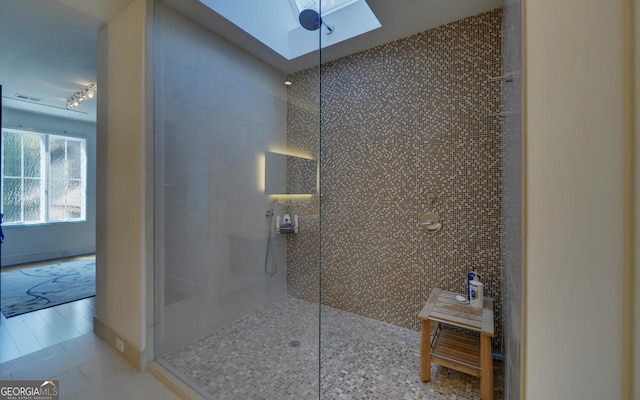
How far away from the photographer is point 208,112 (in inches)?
82.2

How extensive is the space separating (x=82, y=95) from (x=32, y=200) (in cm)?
277

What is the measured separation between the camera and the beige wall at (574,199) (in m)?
0.48

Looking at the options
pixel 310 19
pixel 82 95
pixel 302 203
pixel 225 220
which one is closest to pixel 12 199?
pixel 82 95

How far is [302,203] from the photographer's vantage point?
6.86ft

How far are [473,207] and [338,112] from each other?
1615mm

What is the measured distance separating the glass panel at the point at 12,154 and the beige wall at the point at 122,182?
4078 mm

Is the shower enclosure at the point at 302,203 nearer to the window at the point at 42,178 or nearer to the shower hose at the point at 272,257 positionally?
the shower hose at the point at 272,257

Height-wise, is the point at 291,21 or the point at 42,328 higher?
the point at 291,21

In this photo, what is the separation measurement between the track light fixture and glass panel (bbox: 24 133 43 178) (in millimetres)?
1642

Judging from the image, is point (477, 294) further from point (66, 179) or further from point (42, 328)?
point (66, 179)

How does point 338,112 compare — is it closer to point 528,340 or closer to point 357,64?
point 357,64

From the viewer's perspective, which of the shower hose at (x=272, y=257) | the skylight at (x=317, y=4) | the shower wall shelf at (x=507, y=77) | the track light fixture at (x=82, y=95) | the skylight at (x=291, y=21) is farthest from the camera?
the track light fixture at (x=82, y=95)

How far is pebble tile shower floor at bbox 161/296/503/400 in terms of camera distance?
5.27ft

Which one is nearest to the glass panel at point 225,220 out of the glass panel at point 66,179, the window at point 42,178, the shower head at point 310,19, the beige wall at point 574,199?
the shower head at point 310,19
